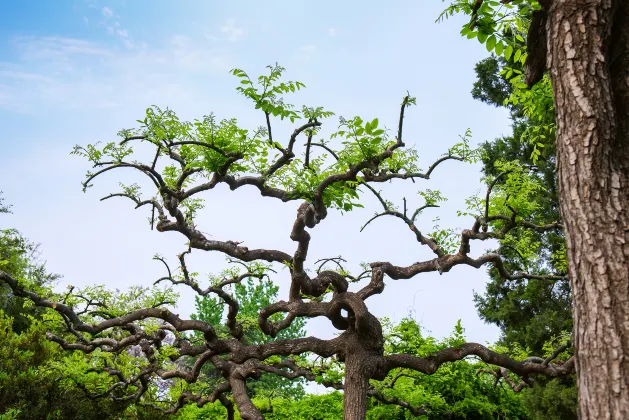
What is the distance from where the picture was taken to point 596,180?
11.4 ft

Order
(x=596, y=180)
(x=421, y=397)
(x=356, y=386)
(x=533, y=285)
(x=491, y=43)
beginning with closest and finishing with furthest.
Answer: (x=596, y=180) → (x=491, y=43) → (x=356, y=386) → (x=421, y=397) → (x=533, y=285)

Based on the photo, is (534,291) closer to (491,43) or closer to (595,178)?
(491,43)

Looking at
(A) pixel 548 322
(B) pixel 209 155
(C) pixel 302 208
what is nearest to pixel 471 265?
(C) pixel 302 208

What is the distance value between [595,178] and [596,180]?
0.04 ft

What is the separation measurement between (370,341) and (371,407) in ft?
13.3

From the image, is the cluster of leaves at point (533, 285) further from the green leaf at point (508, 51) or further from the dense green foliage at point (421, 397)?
the green leaf at point (508, 51)

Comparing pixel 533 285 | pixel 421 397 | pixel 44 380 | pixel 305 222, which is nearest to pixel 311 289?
pixel 305 222

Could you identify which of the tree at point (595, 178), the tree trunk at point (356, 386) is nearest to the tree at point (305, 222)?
the tree trunk at point (356, 386)

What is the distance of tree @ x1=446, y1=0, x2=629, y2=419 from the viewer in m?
3.18

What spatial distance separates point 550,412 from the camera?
12016 mm

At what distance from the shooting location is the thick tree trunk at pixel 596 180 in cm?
317

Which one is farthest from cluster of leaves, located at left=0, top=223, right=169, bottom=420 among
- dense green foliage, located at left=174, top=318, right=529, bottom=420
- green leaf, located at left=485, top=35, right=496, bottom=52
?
green leaf, located at left=485, top=35, right=496, bottom=52

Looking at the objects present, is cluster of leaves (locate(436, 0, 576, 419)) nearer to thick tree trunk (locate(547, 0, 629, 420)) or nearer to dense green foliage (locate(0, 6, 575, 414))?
dense green foliage (locate(0, 6, 575, 414))

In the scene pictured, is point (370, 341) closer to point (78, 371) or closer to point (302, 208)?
point (302, 208)
